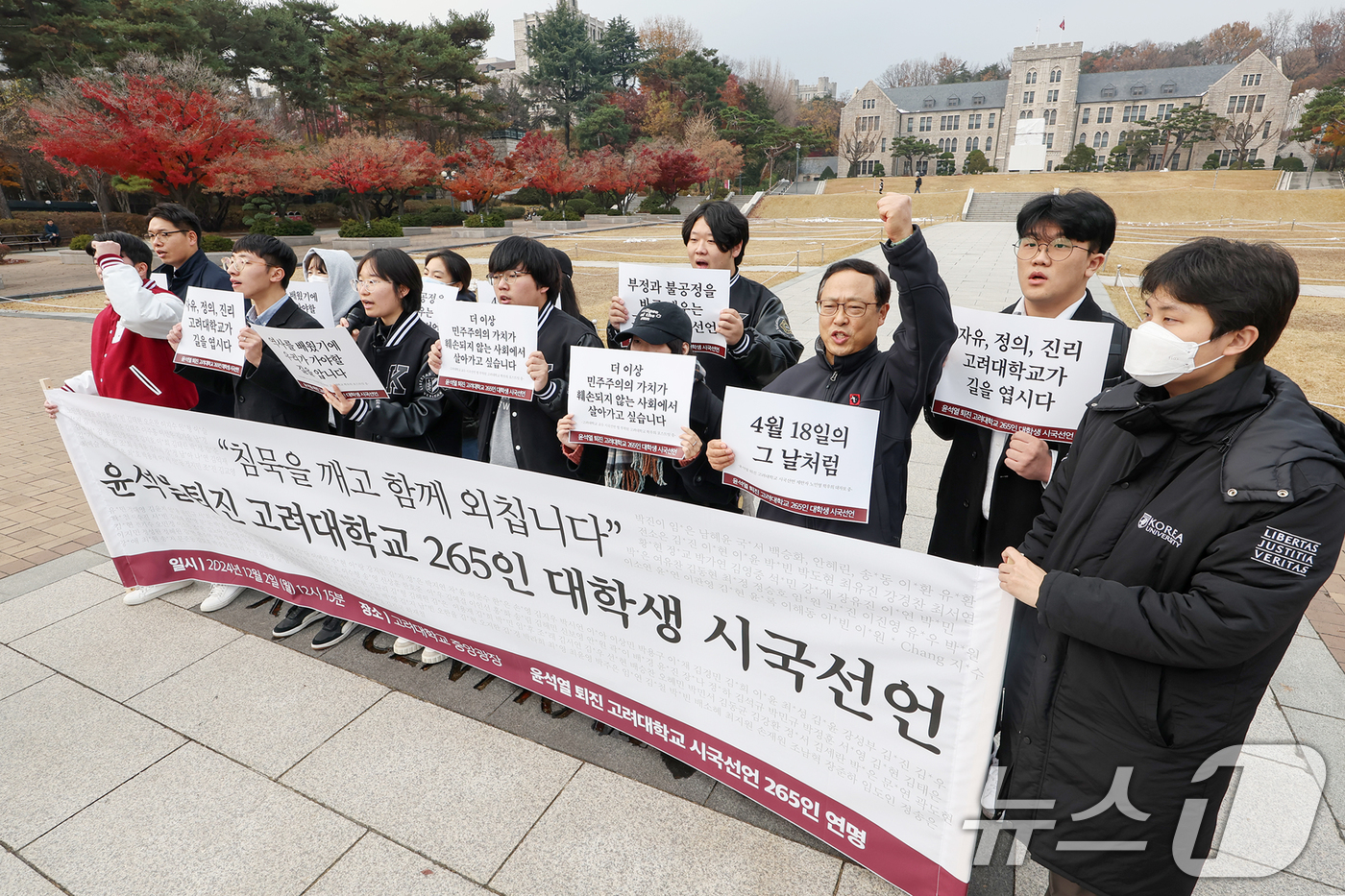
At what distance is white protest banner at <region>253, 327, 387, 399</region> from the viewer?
9.45ft

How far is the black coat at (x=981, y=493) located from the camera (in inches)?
94.3

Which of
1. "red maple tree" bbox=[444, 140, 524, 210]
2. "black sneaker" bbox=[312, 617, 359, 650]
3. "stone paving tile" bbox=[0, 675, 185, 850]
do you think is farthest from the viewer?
"red maple tree" bbox=[444, 140, 524, 210]

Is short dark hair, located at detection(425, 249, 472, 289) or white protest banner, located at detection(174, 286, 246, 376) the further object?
short dark hair, located at detection(425, 249, 472, 289)

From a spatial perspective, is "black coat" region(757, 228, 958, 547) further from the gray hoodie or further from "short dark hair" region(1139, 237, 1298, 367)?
the gray hoodie

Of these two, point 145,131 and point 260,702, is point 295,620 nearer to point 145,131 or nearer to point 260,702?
point 260,702

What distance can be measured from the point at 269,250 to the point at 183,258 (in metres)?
0.94

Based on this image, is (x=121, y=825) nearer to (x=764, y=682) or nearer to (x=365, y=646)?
(x=365, y=646)

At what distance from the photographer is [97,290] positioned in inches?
671

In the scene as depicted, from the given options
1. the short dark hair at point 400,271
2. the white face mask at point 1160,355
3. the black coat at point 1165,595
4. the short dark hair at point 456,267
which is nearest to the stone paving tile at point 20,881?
the short dark hair at point 400,271

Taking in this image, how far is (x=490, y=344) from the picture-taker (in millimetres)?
2842

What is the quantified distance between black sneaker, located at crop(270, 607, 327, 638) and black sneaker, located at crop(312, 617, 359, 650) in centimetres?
8

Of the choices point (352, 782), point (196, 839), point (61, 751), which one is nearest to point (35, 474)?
point (61, 751)

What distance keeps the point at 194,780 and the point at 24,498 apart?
14.8ft

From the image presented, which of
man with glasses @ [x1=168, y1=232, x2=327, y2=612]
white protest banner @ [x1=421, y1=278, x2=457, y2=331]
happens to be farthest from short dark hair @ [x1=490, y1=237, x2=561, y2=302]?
white protest banner @ [x1=421, y1=278, x2=457, y2=331]
